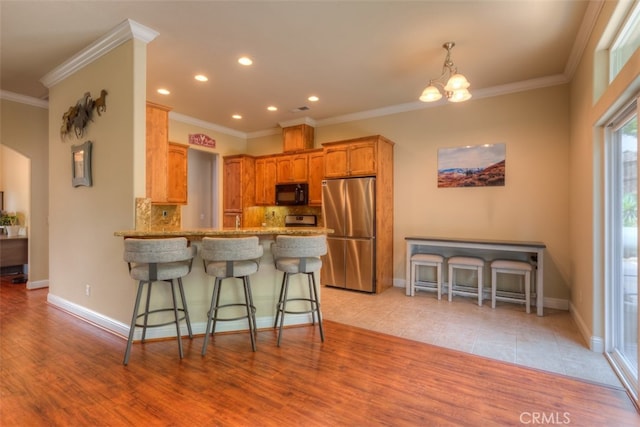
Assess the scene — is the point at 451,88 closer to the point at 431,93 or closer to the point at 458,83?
the point at 458,83

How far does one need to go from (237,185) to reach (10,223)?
4.11m

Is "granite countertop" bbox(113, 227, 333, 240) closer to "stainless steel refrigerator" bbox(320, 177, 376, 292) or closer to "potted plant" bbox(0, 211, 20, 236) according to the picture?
"stainless steel refrigerator" bbox(320, 177, 376, 292)

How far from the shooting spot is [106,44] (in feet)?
9.91

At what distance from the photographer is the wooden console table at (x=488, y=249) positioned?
363cm

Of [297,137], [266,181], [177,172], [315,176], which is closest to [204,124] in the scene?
[177,172]

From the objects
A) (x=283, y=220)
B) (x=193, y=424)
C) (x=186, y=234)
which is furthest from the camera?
(x=283, y=220)

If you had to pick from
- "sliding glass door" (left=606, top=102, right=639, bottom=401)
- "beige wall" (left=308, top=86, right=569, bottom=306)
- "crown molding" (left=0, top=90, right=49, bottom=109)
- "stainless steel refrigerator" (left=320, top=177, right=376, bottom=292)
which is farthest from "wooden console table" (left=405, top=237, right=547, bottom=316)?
"crown molding" (left=0, top=90, right=49, bottom=109)

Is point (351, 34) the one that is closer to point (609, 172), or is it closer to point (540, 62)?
point (540, 62)

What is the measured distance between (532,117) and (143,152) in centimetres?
468

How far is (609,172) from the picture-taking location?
2.56 meters

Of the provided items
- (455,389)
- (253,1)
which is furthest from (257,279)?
(253,1)

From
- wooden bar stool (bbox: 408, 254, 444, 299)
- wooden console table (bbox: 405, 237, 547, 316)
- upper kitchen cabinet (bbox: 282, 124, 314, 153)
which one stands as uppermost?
upper kitchen cabinet (bbox: 282, 124, 314, 153)

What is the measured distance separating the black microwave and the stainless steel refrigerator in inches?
23.8

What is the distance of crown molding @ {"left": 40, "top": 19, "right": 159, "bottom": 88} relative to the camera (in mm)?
2811
